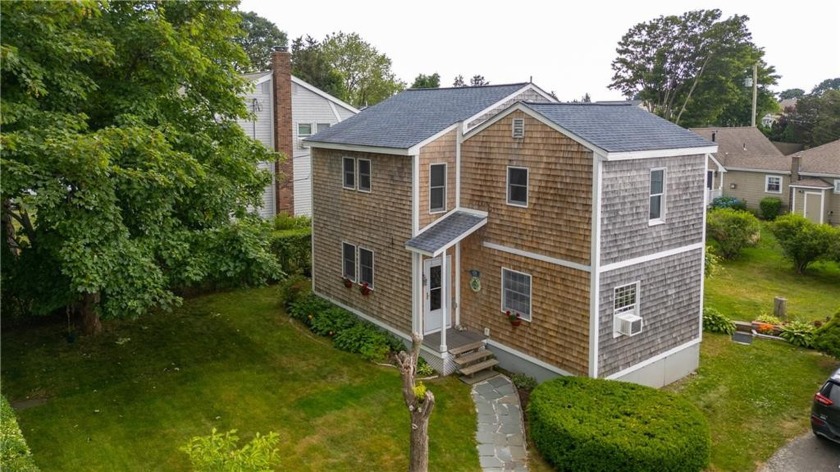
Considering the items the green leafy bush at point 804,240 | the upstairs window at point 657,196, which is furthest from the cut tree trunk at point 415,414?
the green leafy bush at point 804,240

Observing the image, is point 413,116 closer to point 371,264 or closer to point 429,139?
point 429,139

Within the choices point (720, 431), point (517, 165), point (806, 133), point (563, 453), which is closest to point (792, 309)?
point (720, 431)

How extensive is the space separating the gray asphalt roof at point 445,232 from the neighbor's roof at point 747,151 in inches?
1079

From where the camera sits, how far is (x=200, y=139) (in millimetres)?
14414

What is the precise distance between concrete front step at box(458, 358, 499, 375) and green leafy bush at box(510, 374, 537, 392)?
727 millimetres

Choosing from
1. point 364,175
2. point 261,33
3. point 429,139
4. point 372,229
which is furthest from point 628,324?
point 261,33

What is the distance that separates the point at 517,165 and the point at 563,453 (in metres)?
6.16

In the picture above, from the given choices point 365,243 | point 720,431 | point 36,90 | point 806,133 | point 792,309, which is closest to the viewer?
point 36,90

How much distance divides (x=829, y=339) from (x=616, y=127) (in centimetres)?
758

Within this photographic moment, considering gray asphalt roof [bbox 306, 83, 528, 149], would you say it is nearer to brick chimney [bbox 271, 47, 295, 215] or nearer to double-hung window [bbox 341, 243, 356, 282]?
double-hung window [bbox 341, 243, 356, 282]

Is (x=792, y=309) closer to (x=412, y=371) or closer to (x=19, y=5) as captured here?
(x=412, y=371)

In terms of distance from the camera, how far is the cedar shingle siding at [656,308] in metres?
12.8

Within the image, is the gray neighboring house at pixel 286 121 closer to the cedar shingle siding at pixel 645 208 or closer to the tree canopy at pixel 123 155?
the tree canopy at pixel 123 155

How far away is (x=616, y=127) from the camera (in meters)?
13.7
